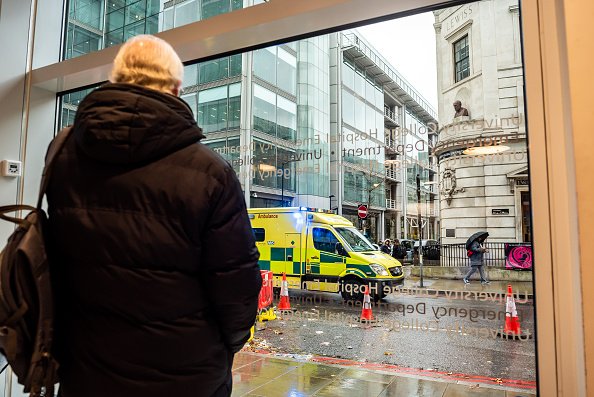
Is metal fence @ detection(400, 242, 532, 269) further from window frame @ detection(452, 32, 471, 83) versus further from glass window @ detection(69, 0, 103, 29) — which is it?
glass window @ detection(69, 0, 103, 29)

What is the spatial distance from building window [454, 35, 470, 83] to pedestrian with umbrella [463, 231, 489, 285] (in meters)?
0.86

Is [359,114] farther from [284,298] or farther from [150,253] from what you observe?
[150,253]

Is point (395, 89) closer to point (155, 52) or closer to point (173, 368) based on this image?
point (155, 52)

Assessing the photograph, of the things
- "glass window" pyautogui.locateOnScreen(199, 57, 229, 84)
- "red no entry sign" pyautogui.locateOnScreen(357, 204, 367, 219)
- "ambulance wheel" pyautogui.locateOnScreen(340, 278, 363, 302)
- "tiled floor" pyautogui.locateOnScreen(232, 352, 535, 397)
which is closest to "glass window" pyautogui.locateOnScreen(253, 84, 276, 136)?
"glass window" pyautogui.locateOnScreen(199, 57, 229, 84)

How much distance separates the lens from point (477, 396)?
96.7 inches

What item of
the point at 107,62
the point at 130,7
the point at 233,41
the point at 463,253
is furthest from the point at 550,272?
the point at 130,7

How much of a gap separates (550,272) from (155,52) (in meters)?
1.40

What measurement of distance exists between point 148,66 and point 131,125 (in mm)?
242

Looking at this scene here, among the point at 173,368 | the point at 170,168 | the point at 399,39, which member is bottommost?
the point at 173,368

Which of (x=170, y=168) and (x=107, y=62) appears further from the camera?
(x=107, y=62)

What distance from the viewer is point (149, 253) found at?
0.90 metres

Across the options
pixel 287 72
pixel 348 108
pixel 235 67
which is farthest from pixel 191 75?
pixel 348 108

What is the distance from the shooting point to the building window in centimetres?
211

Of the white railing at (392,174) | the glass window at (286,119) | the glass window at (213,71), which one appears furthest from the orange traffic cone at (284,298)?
the glass window at (213,71)
